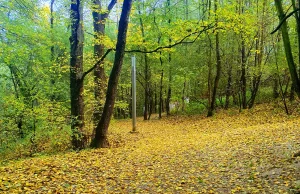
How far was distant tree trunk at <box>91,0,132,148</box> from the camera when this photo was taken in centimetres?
811

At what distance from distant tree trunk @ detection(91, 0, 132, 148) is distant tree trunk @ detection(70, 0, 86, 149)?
2.15 feet

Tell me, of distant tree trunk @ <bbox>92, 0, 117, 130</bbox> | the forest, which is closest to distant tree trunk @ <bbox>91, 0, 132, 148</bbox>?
the forest

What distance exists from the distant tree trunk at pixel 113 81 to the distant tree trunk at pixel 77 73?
0.66 meters

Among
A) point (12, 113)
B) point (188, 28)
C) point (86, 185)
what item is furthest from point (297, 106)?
point (12, 113)

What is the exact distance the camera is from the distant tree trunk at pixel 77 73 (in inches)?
339

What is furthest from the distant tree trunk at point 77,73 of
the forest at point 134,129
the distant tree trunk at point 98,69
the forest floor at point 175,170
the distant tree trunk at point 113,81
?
the forest floor at point 175,170

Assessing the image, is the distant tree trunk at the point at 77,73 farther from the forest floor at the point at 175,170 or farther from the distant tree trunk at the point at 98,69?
the forest floor at the point at 175,170

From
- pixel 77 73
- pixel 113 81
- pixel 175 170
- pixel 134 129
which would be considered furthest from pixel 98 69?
pixel 175 170

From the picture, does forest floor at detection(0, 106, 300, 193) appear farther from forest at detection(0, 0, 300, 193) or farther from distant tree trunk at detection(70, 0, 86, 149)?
distant tree trunk at detection(70, 0, 86, 149)

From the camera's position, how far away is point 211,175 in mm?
5359

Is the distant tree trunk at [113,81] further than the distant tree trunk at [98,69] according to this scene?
No

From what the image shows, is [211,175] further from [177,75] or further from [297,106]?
[177,75]

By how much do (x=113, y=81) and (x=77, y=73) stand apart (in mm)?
1380

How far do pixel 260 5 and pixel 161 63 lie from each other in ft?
26.4
